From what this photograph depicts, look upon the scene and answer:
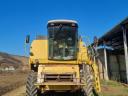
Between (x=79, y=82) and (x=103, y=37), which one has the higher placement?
(x=103, y=37)

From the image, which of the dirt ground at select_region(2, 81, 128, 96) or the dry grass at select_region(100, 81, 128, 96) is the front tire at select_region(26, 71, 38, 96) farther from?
the dry grass at select_region(100, 81, 128, 96)

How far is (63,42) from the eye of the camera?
14.2 meters

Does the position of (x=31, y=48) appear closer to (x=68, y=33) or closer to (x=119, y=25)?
(x=68, y=33)

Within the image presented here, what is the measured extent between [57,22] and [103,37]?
18638 millimetres

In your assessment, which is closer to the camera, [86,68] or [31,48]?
[86,68]

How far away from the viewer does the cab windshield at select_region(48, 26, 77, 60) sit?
1416cm

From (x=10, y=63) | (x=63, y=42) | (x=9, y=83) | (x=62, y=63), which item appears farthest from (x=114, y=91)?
(x=10, y=63)

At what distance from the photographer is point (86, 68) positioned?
44.7 feet

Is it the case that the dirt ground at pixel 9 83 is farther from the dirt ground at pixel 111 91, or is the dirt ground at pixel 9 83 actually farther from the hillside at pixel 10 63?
the hillside at pixel 10 63

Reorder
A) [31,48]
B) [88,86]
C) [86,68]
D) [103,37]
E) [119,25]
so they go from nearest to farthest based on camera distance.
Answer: [88,86], [86,68], [31,48], [119,25], [103,37]

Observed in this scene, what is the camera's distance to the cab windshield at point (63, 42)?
14.2m

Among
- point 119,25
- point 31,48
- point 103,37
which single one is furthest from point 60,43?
point 103,37

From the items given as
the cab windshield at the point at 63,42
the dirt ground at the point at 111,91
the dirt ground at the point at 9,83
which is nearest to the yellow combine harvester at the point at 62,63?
the cab windshield at the point at 63,42

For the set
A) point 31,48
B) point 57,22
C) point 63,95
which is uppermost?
point 57,22
